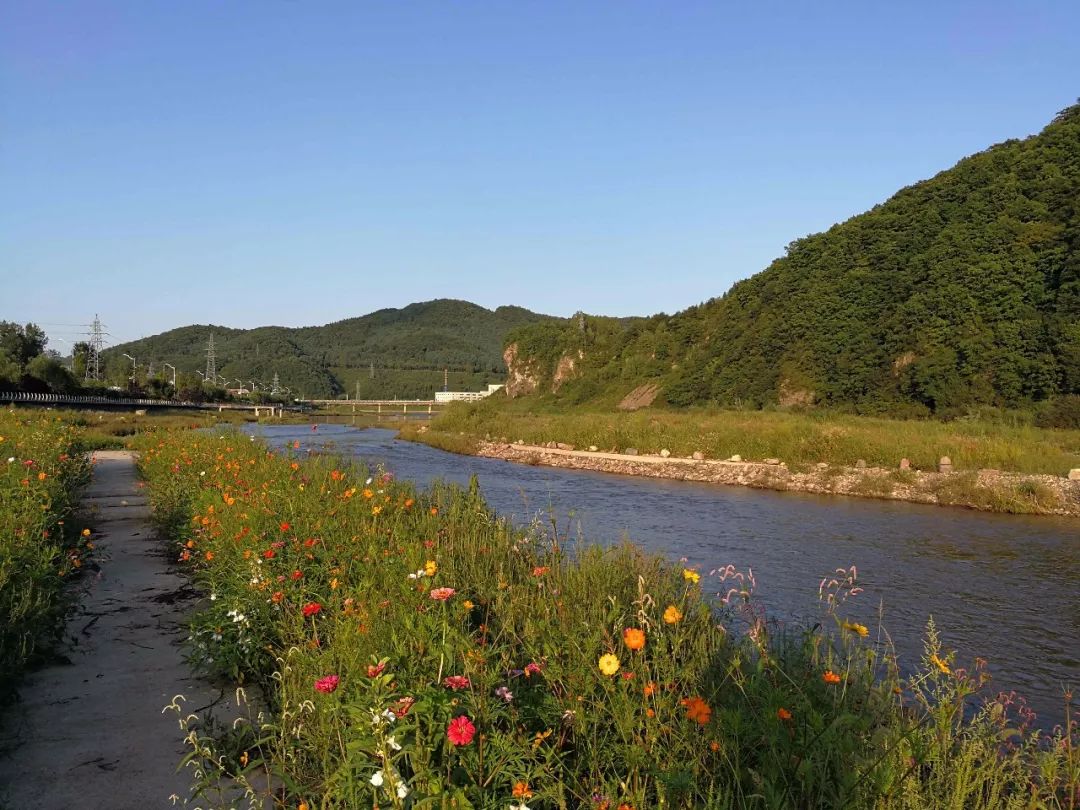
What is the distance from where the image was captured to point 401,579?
480cm

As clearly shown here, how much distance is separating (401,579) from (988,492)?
66.1 feet

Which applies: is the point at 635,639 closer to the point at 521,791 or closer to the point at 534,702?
the point at 534,702

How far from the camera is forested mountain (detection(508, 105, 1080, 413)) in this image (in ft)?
131

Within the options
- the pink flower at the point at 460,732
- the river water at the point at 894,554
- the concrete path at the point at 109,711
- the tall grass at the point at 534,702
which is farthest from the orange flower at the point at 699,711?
the river water at the point at 894,554

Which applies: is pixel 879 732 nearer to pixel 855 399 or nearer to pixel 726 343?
pixel 855 399

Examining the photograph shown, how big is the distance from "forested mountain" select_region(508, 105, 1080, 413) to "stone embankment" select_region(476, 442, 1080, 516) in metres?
17.9

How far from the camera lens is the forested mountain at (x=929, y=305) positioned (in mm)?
39812

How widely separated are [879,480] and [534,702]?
22472 millimetres

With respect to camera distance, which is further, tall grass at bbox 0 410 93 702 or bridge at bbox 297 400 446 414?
bridge at bbox 297 400 446 414

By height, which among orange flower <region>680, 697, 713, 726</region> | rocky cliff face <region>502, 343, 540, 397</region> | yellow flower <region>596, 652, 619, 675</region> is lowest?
orange flower <region>680, 697, 713, 726</region>

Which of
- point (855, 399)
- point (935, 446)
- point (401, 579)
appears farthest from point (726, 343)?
point (401, 579)

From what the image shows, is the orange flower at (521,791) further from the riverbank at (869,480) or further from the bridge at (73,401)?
the bridge at (73,401)

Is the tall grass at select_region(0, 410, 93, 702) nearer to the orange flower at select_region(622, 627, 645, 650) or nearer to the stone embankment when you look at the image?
the orange flower at select_region(622, 627, 645, 650)

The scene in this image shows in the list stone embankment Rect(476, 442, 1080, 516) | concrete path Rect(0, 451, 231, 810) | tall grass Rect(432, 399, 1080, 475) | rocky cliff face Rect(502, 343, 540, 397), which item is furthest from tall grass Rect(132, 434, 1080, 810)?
rocky cliff face Rect(502, 343, 540, 397)
